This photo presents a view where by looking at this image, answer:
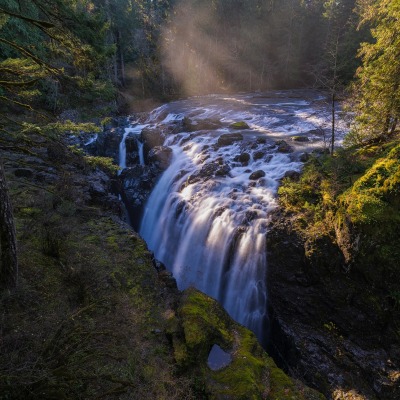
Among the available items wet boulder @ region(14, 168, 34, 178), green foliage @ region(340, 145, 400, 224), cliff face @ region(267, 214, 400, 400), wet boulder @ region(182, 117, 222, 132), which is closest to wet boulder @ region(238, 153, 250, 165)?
cliff face @ region(267, 214, 400, 400)

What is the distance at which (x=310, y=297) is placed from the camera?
902 cm

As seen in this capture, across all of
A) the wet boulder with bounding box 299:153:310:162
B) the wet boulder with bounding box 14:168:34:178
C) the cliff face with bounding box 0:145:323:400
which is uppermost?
the wet boulder with bounding box 299:153:310:162

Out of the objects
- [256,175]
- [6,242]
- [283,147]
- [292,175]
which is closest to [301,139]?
[283,147]

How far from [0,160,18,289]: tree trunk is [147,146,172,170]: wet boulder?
12556mm

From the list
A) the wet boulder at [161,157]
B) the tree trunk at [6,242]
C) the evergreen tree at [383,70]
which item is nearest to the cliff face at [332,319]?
the evergreen tree at [383,70]

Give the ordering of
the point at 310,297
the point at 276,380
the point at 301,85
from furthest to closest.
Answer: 1. the point at 301,85
2. the point at 310,297
3. the point at 276,380

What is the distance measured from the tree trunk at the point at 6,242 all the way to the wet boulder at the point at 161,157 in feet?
41.2

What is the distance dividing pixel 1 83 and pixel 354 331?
1047 centimetres

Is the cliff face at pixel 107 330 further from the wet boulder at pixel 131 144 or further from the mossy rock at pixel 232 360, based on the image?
the wet boulder at pixel 131 144

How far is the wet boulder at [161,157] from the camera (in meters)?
17.8

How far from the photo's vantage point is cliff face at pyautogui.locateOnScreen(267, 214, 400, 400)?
743cm

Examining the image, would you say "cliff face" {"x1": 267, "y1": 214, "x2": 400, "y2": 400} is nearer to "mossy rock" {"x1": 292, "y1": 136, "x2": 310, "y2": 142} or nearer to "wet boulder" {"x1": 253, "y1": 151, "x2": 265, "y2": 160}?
"wet boulder" {"x1": 253, "y1": 151, "x2": 265, "y2": 160}

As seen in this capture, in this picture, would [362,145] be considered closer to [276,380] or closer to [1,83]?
[276,380]

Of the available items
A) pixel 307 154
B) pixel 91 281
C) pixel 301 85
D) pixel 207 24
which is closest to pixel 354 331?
pixel 91 281
